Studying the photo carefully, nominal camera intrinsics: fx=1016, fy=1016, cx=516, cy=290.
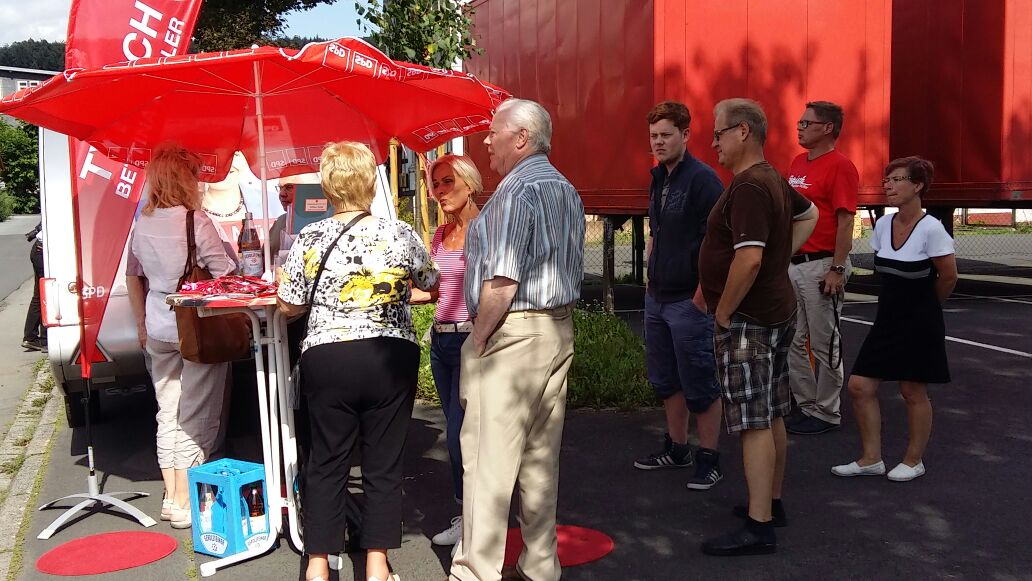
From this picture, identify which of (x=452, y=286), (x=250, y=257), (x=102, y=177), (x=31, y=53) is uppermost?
(x=31, y=53)

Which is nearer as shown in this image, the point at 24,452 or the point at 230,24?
the point at 24,452

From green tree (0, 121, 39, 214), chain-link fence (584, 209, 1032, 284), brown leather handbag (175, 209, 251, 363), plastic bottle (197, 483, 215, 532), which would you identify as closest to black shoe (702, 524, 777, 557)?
plastic bottle (197, 483, 215, 532)

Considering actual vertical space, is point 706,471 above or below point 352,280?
below

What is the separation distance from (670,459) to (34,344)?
7.73 meters

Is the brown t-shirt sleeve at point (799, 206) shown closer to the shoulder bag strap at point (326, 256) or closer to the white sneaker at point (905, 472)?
the white sneaker at point (905, 472)

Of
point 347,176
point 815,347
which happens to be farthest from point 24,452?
point 815,347

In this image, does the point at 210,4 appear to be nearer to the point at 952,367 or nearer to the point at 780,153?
the point at 780,153

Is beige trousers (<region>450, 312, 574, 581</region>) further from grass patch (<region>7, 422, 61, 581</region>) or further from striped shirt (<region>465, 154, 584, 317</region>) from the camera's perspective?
grass patch (<region>7, 422, 61, 581</region>)

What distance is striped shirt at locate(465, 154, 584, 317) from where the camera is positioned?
3482mm

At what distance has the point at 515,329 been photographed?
11.8 ft

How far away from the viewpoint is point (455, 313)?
437 cm

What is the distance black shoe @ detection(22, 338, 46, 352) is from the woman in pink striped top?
7456mm

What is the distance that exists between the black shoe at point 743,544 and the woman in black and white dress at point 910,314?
3.91 feet

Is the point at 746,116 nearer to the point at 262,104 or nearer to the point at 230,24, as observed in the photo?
the point at 262,104
